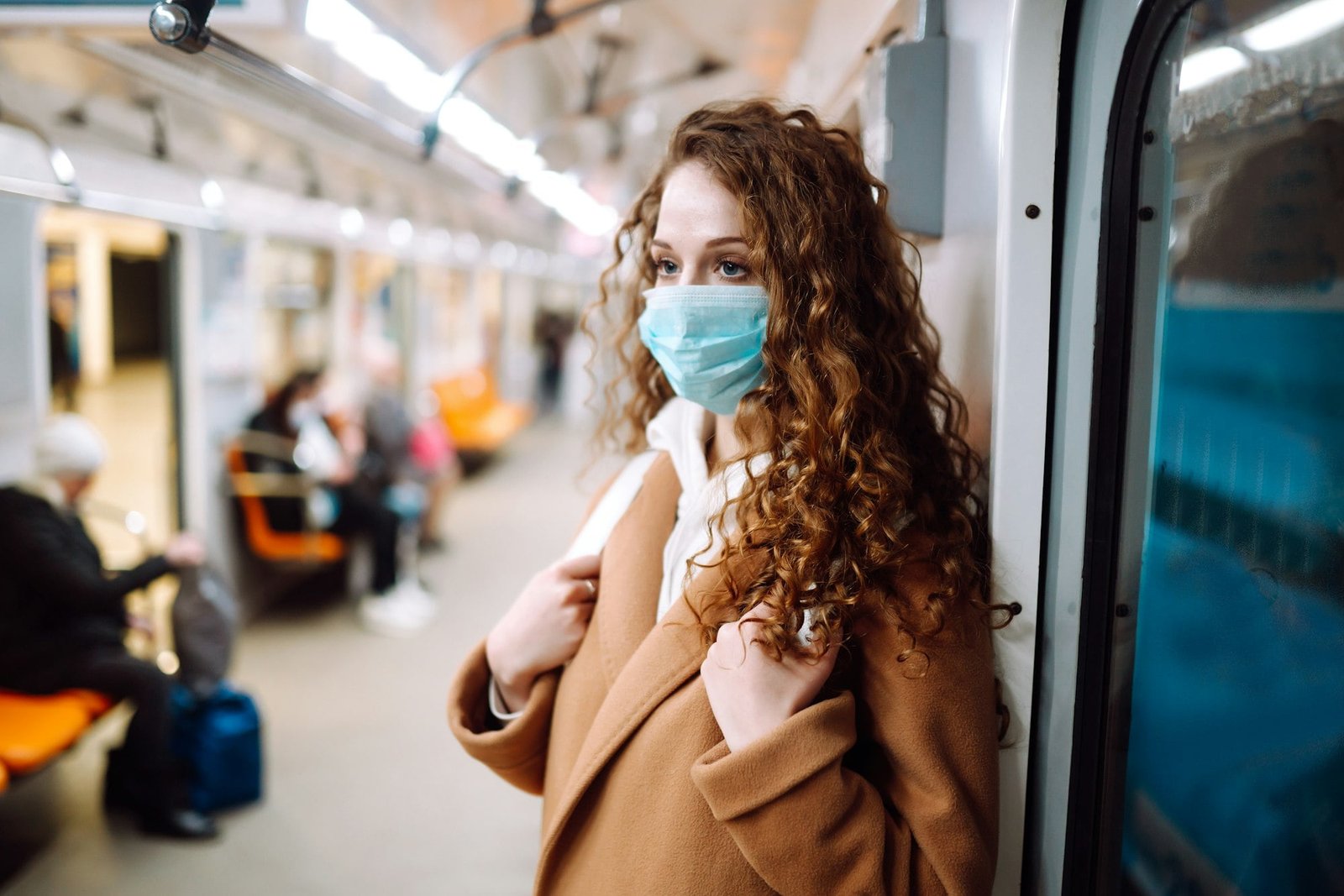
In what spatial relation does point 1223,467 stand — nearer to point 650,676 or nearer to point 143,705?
point 650,676

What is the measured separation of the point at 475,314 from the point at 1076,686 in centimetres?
1154

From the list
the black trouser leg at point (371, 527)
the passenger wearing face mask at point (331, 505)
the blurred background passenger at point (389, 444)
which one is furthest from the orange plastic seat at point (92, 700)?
the blurred background passenger at point (389, 444)

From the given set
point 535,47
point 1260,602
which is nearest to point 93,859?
point 1260,602

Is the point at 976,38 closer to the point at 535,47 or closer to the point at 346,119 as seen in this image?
the point at 346,119

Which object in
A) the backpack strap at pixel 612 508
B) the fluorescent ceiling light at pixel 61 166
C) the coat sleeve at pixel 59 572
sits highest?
the fluorescent ceiling light at pixel 61 166

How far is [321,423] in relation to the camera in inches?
269

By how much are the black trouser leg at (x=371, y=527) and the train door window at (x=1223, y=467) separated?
5923mm

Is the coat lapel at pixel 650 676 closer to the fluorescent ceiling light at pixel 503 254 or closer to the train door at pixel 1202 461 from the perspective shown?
the train door at pixel 1202 461

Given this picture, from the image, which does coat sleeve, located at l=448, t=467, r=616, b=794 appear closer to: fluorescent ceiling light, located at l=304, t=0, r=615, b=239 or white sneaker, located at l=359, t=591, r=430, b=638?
fluorescent ceiling light, located at l=304, t=0, r=615, b=239

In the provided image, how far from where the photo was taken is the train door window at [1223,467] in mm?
1009

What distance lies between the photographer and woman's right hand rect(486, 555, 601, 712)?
154 centimetres

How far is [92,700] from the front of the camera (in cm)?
376

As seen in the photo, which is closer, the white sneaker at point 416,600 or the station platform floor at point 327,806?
the station platform floor at point 327,806

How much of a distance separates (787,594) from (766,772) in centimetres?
22
